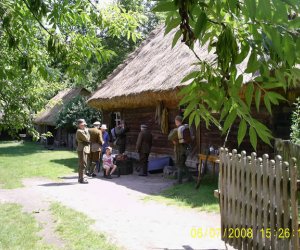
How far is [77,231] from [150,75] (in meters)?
7.67

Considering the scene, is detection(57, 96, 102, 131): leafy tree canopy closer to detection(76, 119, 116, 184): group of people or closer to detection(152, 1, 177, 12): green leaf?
detection(76, 119, 116, 184): group of people

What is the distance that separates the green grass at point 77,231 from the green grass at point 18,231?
37 centimetres

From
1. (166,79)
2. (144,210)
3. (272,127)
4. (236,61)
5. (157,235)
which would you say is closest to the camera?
(236,61)

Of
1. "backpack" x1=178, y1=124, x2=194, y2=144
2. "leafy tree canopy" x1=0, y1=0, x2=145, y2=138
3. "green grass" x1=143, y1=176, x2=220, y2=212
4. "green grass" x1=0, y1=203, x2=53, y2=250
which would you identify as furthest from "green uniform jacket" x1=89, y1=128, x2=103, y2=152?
"leafy tree canopy" x1=0, y1=0, x2=145, y2=138

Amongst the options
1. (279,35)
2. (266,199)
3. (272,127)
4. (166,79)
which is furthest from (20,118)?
(166,79)

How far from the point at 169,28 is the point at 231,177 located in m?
3.74

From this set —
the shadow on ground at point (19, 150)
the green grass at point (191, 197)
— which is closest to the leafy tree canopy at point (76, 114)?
the shadow on ground at point (19, 150)

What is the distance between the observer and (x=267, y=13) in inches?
46.8

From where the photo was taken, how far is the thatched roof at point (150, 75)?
1081cm

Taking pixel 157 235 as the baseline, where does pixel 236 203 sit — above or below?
above

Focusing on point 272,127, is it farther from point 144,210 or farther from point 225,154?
point 225,154

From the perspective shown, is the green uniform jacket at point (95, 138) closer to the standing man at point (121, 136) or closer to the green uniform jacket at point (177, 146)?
the standing man at point (121, 136)

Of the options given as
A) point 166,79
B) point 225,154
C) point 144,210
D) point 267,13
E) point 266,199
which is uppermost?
point 166,79
